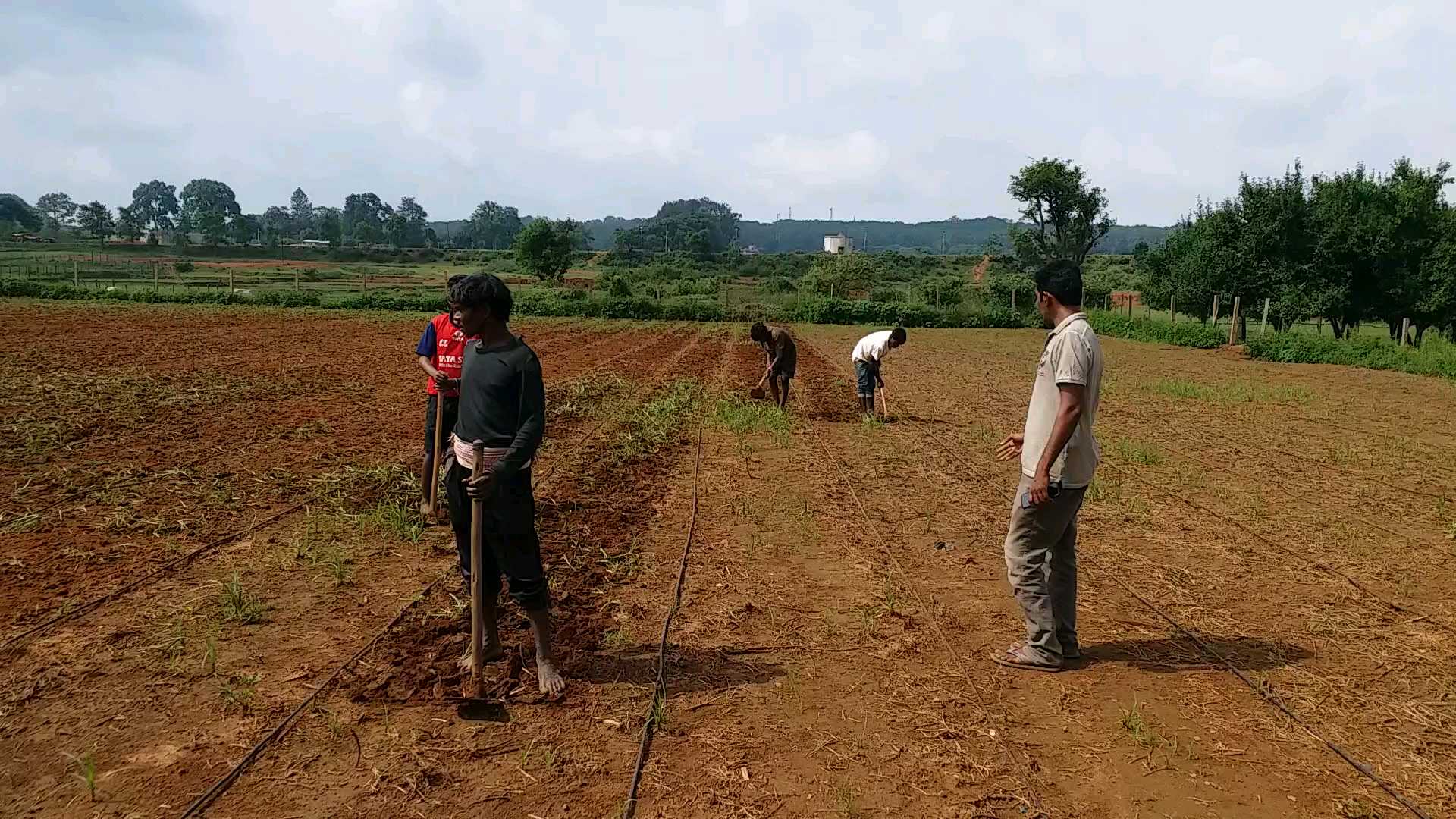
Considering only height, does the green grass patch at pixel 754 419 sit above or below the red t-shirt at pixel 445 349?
below

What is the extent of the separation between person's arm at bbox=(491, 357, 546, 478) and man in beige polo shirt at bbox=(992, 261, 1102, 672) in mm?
2153

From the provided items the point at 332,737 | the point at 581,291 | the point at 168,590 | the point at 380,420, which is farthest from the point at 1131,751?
the point at 581,291

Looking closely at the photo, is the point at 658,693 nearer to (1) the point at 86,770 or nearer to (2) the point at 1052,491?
(2) the point at 1052,491

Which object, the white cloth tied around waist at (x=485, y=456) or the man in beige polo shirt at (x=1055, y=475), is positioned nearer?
the white cloth tied around waist at (x=485, y=456)

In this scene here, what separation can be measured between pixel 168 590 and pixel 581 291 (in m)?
32.5

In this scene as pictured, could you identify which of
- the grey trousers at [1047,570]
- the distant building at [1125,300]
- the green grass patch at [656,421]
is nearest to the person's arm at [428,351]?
the green grass patch at [656,421]

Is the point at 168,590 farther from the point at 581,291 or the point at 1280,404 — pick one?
the point at 581,291

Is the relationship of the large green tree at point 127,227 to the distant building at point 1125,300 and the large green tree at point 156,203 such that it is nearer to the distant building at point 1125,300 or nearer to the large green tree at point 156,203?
the large green tree at point 156,203

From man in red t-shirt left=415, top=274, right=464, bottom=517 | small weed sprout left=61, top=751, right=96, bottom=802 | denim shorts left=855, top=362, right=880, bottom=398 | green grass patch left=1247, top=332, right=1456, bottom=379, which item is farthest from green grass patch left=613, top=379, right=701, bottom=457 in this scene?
green grass patch left=1247, top=332, right=1456, bottom=379

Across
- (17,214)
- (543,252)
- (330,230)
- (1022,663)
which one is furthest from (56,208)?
(1022,663)

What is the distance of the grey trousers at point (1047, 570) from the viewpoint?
13.2ft

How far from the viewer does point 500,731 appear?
3500 millimetres

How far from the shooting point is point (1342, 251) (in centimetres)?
2552

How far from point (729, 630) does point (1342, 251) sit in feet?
91.8
